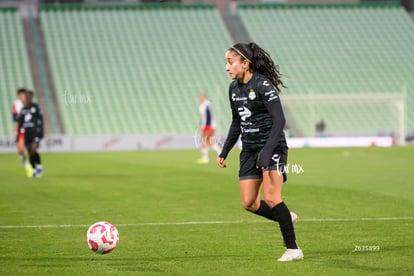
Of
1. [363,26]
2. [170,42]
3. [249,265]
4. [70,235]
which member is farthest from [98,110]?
[249,265]

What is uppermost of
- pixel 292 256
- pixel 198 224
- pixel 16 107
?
pixel 16 107

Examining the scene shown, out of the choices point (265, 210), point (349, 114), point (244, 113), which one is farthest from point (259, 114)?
point (349, 114)

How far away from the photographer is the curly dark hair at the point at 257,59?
10.3 m

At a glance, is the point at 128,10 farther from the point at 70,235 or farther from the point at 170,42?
the point at 70,235

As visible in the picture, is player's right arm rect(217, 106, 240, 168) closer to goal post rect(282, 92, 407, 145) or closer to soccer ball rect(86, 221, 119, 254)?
soccer ball rect(86, 221, 119, 254)

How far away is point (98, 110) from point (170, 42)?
8.31 metres

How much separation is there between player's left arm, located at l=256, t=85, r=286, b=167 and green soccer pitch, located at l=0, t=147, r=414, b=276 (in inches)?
44.0

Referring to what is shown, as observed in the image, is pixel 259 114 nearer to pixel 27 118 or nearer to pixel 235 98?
pixel 235 98

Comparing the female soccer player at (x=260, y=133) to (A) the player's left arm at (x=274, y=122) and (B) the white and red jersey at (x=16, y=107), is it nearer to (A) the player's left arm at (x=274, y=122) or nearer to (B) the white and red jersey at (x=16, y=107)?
(A) the player's left arm at (x=274, y=122)

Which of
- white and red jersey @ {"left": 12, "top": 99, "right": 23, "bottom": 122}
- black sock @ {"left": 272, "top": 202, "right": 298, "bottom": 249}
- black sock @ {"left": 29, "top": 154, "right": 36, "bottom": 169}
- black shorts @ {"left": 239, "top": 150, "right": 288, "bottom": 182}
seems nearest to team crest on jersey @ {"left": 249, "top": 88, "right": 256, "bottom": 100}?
black shorts @ {"left": 239, "top": 150, "right": 288, "bottom": 182}

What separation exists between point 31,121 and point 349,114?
3162cm

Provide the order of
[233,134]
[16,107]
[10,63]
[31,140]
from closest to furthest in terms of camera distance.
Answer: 1. [233,134]
2. [31,140]
3. [16,107]
4. [10,63]

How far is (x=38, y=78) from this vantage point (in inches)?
2135

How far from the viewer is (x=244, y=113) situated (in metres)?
10.3
